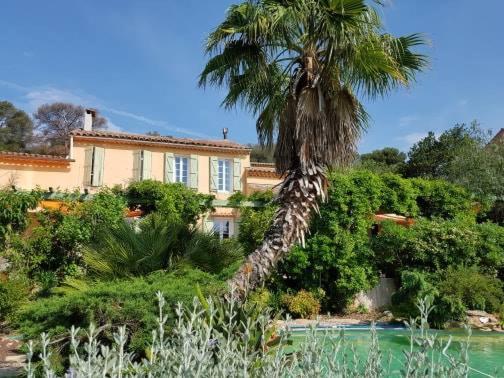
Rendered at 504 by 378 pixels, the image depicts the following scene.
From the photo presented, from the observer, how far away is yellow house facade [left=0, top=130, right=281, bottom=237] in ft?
79.4

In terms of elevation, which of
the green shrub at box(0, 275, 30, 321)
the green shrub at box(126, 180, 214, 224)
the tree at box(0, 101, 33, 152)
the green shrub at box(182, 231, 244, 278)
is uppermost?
the tree at box(0, 101, 33, 152)

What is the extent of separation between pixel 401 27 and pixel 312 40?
91.9 inches

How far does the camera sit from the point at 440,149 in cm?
2870

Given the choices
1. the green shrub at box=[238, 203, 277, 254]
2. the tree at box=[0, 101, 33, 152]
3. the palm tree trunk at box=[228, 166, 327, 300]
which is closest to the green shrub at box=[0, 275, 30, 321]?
the palm tree trunk at box=[228, 166, 327, 300]

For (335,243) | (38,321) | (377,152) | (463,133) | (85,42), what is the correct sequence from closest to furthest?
1. (38,321)
2. (85,42)
3. (335,243)
4. (463,133)
5. (377,152)

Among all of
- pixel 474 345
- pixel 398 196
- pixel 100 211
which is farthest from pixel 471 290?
pixel 100 211

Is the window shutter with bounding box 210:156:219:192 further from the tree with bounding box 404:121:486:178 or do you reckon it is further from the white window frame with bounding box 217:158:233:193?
the tree with bounding box 404:121:486:178

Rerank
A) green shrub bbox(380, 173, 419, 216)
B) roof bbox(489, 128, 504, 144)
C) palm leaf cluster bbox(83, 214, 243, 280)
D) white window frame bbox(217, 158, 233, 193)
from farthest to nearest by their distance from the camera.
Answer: white window frame bbox(217, 158, 233, 193) < roof bbox(489, 128, 504, 144) < green shrub bbox(380, 173, 419, 216) < palm leaf cluster bbox(83, 214, 243, 280)

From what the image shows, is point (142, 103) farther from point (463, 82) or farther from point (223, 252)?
point (463, 82)

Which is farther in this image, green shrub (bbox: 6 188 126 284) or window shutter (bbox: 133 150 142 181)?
window shutter (bbox: 133 150 142 181)

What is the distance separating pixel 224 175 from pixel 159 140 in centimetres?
425

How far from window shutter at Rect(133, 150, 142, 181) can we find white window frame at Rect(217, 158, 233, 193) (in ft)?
14.8

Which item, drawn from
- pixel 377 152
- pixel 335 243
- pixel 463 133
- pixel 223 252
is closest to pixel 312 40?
pixel 223 252

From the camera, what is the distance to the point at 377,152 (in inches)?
1683
